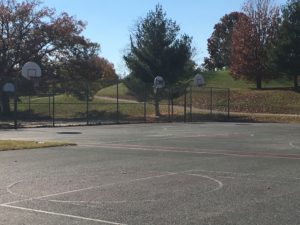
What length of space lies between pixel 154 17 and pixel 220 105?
10.6 metres

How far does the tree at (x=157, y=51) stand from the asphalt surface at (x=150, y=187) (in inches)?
1255

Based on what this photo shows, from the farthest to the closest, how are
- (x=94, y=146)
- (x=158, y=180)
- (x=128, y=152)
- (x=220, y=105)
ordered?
(x=220, y=105)
(x=94, y=146)
(x=128, y=152)
(x=158, y=180)

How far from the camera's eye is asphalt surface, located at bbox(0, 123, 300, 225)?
7.96m

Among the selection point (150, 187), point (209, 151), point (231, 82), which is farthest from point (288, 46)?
point (150, 187)

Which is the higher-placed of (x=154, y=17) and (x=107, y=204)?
(x=154, y=17)

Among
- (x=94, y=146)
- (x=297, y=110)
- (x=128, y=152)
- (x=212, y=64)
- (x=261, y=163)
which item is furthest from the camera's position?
(x=212, y=64)

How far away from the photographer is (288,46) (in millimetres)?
56125

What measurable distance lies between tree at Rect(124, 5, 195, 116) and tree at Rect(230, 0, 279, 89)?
15383mm

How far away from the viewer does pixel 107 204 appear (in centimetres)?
880

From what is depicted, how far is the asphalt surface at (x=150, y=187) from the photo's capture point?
796 centimetres

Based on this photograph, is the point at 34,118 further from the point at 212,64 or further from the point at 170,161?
the point at 212,64

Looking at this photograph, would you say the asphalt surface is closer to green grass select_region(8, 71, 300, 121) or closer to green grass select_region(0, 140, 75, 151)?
green grass select_region(0, 140, 75, 151)

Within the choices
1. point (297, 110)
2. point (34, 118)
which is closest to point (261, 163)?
point (34, 118)

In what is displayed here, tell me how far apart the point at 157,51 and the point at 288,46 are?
1436 centimetres
